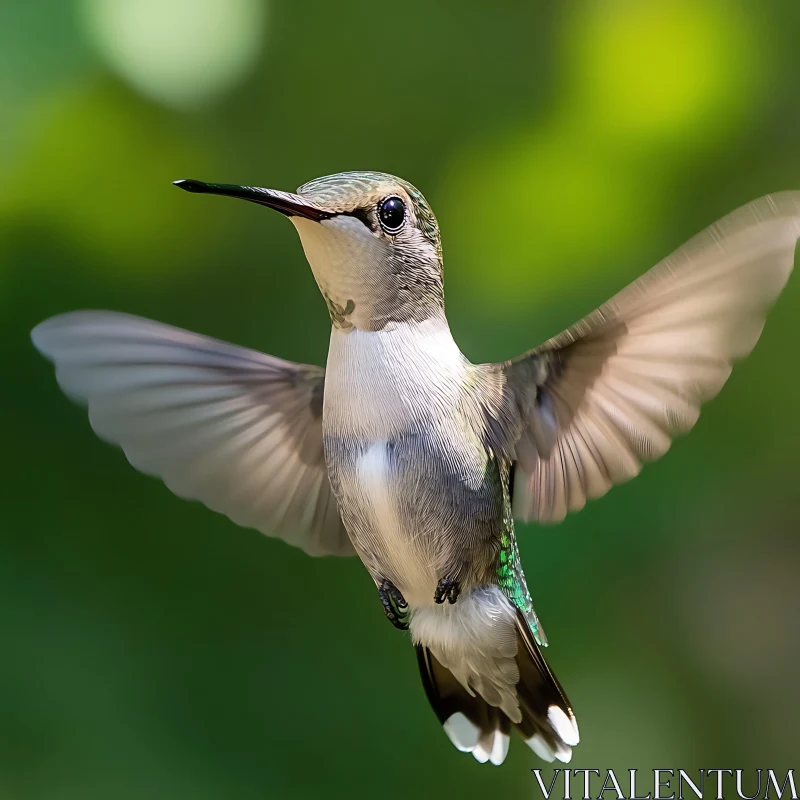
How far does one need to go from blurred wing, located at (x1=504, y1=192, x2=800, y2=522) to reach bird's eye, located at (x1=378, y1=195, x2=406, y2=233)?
184 mm

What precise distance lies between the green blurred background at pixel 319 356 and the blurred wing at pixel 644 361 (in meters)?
0.89

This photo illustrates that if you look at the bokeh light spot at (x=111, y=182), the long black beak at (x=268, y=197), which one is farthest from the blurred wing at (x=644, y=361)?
the bokeh light spot at (x=111, y=182)

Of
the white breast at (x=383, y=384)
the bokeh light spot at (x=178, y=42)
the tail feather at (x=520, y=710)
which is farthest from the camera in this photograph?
the bokeh light spot at (x=178, y=42)

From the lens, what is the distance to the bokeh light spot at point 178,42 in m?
1.92

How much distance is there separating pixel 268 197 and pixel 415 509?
0.38 metres

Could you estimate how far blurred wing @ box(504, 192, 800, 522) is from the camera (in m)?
0.82

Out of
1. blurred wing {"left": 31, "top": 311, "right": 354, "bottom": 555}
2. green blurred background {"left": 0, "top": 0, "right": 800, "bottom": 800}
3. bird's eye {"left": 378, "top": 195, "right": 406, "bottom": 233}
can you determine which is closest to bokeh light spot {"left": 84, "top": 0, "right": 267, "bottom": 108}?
green blurred background {"left": 0, "top": 0, "right": 800, "bottom": 800}

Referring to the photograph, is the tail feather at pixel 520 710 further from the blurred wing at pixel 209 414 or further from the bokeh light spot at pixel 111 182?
the bokeh light spot at pixel 111 182

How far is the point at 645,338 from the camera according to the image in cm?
95

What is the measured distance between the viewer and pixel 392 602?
108 centimetres

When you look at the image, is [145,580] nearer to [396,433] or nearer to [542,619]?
[542,619]

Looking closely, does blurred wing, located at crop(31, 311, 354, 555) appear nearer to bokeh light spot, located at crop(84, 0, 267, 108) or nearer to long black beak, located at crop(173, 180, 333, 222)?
long black beak, located at crop(173, 180, 333, 222)

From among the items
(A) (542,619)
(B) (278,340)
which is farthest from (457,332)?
(A) (542,619)

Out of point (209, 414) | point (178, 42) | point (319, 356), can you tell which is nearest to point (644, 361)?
point (209, 414)
